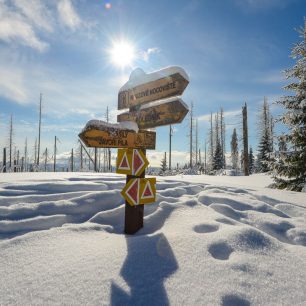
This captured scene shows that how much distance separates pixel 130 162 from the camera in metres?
3.65

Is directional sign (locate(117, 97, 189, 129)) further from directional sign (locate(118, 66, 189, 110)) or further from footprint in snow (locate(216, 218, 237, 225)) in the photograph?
footprint in snow (locate(216, 218, 237, 225))

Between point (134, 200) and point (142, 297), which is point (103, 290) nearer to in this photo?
point (142, 297)

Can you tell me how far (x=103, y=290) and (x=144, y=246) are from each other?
32.5 inches

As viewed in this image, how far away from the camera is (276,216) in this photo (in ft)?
13.5

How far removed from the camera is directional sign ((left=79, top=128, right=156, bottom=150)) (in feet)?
11.2

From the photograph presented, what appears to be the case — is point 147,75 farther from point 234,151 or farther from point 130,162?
point 234,151

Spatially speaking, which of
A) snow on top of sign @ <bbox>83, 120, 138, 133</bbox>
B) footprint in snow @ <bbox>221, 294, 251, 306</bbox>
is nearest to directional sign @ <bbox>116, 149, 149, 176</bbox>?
snow on top of sign @ <bbox>83, 120, 138, 133</bbox>

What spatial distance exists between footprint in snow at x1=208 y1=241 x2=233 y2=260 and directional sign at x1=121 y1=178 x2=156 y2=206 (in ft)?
4.08

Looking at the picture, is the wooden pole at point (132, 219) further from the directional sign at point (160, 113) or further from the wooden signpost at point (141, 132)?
the directional sign at point (160, 113)

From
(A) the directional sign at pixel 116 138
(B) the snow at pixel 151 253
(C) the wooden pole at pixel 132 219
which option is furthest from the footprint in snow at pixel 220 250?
(A) the directional sign at pixel 116 138

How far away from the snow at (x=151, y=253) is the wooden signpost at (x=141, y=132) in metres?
0.48

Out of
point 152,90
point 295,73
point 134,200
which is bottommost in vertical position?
point 134,200

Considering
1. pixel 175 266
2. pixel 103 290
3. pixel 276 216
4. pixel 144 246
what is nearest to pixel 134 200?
pixel 144 246

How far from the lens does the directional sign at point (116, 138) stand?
3.40 m
